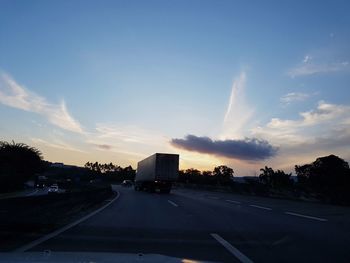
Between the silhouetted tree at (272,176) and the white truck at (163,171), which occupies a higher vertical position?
the silhouetted tree at (272,176)

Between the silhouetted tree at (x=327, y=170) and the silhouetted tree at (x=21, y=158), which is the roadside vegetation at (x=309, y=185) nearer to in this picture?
the silhouetted tree at (x=327, y=170)

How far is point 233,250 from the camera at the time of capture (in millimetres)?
10828

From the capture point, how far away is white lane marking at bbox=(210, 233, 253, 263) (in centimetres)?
968

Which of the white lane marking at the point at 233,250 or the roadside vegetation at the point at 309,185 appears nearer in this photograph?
the white lane marking at the point at 233,250

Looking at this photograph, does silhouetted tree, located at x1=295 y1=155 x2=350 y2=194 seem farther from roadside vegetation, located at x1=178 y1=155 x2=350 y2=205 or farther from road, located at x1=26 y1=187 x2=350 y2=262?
road, located at x1=26 y1=187 x2=350 y2=262

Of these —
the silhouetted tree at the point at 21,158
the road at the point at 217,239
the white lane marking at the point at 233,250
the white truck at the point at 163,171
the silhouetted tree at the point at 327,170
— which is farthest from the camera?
the silhouetted tree at the point at 21,158

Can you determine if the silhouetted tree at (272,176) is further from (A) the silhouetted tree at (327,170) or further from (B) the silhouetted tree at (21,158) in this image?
(B) the silhouetted tree at (21,158)

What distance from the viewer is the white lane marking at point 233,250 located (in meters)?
9.68

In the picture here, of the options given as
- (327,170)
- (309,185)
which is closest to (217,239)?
(309,185)

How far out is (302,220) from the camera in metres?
18.8

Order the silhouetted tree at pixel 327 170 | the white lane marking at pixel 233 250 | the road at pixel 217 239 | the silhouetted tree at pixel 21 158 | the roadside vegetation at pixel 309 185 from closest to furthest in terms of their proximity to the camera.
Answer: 1. the white lane marking at pixel 233 250
2. the road at pixel 217 239
3. the roadside vegetation at pixel 309 185
4. the silhouetted tree at pixel 327 170
5. the silhouetted tree at pixel 21 158

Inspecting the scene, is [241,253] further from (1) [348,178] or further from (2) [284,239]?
(1) [348,178]

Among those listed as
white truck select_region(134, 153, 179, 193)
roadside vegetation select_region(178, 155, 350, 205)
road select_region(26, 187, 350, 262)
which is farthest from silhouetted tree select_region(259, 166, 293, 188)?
road select_region(26, 187, 350, 262)

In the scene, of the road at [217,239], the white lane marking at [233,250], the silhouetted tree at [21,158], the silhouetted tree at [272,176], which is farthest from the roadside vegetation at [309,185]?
the silhouetted tree at [21,158]
